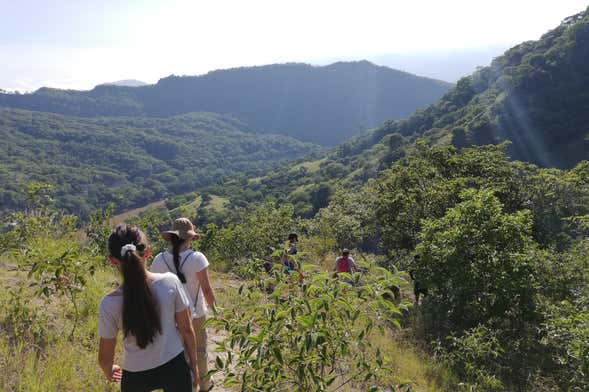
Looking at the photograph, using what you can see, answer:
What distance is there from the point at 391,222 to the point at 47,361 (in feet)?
31.2

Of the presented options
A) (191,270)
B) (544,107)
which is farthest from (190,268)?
(544,107)

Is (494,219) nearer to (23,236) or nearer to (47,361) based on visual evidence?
(47,361)

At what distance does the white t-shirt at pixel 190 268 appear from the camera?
311 cm

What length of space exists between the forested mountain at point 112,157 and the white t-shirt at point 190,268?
8596 centimetres

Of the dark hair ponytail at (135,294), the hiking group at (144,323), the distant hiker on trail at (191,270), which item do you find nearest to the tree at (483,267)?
the distant hiker on trail at (191,270)

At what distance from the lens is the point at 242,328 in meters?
1.98

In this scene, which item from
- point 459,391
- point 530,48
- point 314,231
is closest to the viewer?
point 459,391

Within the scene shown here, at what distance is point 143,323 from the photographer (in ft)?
6.91

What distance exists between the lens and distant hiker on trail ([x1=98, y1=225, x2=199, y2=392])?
81.7 inches

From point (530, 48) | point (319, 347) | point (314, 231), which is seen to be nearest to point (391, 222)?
point (314, 231)

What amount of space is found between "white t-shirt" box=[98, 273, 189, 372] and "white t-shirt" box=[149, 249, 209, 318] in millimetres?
817

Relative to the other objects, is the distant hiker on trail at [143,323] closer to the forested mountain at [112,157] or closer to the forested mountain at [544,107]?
the forested mountain at [544,107]

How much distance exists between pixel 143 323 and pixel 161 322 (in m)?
0.12

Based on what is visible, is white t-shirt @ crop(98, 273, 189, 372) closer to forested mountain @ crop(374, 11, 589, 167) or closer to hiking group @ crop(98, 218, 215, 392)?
hiking group @ crop(98, 218, 215, 392)
